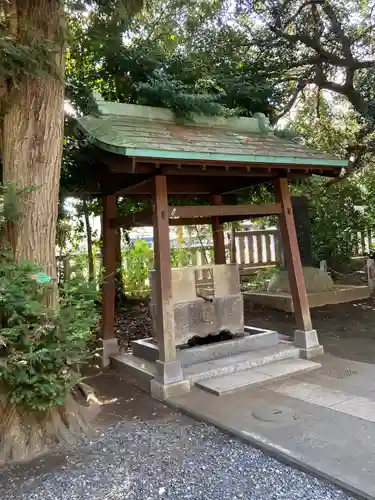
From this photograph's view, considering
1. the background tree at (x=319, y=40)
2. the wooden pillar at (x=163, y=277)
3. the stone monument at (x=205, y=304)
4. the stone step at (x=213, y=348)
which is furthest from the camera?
the background tree at (x=319, y=40)

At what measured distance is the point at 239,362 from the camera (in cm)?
510

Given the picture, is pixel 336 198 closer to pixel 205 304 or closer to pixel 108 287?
pixel 205 304

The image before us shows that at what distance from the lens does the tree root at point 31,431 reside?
3.36m

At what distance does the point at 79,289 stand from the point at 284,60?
780cm

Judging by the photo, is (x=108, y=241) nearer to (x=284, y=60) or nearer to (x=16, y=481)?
(x=16, y=481)

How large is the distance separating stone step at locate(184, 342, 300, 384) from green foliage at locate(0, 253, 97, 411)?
1.77 m

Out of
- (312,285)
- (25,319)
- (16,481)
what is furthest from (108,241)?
(312,285)

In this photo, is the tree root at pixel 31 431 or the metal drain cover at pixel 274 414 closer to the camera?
the tree root at pixel 31 431

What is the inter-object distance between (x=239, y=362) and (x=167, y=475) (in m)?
2.34

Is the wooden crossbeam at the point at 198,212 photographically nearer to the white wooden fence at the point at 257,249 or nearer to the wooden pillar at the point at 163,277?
the wooden pillar at the point at 163,277

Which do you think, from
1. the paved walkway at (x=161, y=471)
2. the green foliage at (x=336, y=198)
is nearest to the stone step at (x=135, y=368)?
the paved walkway at (x=161, y=471)

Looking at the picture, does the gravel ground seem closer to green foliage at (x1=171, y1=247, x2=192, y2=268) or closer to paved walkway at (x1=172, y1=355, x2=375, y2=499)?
paved walkway at (x1=172, y1=355, x2=375, y2=499)

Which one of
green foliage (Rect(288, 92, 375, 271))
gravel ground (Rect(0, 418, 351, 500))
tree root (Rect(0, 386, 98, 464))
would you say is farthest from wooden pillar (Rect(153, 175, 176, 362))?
green foliage (Rect(288, 92, 375, 271))

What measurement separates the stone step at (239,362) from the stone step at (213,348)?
0.09 m
